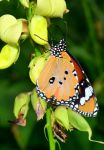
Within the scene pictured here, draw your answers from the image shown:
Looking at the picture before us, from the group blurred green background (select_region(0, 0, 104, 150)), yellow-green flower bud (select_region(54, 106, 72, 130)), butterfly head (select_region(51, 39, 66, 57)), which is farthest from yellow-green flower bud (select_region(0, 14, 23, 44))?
blurred green background (select_region(0, 0, 104, 150))

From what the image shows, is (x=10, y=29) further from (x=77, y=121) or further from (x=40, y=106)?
(x=77, y=121)

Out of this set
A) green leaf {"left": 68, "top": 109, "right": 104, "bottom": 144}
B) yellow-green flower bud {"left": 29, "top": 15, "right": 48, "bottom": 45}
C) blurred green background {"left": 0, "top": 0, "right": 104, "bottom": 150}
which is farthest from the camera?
blurred green background {"left": 0, "top": 0, "right": 104, "bottom": 150}

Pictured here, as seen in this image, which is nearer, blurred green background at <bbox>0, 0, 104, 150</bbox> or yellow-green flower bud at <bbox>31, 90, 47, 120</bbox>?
yellow-green flower bud at <bbox>31, 90, 47, 120</bbox>

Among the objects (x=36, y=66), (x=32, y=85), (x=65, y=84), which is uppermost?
(x=36, y=66)

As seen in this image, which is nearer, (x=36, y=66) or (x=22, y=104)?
(x=36, y=66)

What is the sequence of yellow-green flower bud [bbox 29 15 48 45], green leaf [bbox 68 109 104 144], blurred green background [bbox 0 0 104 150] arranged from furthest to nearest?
blurred green background [bbox 0 0 104 150] → green leaf [bbox 68 109 104 144] → yellow-green flower bud [bbox 29 15 48 45]

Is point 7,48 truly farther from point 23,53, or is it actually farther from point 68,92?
point 23,53

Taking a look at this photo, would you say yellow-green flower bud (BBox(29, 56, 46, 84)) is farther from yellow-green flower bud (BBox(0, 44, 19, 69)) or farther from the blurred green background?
the blurred green background

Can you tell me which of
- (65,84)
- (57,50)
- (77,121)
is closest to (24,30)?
(57,50)
